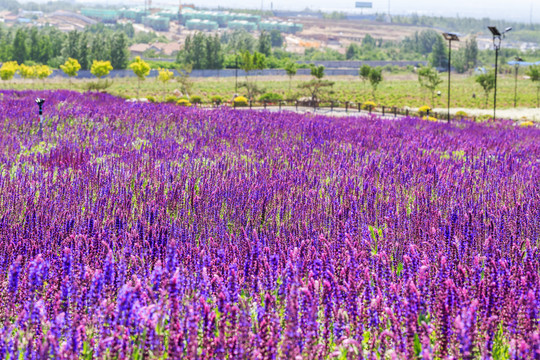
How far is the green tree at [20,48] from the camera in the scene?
111 meters

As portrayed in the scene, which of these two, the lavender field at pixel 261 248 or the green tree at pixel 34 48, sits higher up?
the green tree at pixel 34 48

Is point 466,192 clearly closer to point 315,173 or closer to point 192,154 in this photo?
point 315,173

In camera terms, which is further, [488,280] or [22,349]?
[488,280]

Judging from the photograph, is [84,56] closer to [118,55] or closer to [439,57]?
[118,55]

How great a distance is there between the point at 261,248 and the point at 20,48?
4760 inches

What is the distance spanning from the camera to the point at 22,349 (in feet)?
11.0

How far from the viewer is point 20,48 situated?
111312mm

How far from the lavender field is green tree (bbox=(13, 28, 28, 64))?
109269 millimetres

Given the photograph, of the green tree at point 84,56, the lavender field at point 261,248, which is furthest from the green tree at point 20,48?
the lavender field at point 261,248

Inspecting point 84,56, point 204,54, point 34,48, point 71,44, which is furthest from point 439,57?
point 34,48

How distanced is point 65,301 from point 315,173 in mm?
6515

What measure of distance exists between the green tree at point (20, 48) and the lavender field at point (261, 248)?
109269mm

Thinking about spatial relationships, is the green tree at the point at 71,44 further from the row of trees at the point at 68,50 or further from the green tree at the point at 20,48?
the green tree at the point at 20,48

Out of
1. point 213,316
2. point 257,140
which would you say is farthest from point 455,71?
point 213,316
